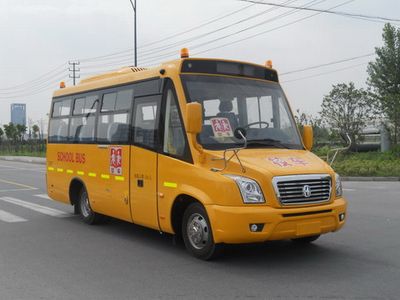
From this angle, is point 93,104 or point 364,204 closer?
point 93,104

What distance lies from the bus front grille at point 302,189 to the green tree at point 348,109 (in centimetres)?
2090

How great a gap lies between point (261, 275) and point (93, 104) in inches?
200

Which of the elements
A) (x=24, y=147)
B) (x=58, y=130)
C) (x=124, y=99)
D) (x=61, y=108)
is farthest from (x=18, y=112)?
(x=124, y=99)

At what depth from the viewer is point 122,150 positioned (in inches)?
341

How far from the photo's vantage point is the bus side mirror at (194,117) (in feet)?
21.9

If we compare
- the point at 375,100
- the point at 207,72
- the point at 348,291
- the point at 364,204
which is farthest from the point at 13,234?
the point at 375,100

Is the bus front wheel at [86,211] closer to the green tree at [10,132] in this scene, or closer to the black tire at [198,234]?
the black tire at [198,234]

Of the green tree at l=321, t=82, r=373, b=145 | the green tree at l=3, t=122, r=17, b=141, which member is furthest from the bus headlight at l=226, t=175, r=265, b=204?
the green tree at l=3, t=122, r=17, b=141

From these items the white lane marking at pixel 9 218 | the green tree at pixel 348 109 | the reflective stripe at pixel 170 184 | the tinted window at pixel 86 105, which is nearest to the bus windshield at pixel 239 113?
the reflective stripe at pixel 170 184

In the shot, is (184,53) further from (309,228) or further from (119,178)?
(309,228)

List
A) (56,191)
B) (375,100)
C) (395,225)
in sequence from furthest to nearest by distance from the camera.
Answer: (375,100) → (56,191) → (395,225)

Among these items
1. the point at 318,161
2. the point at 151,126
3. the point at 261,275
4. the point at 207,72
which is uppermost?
the point at 207,72

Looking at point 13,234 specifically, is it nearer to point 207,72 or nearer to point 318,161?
point 207,72

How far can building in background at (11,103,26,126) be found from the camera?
91.4m
